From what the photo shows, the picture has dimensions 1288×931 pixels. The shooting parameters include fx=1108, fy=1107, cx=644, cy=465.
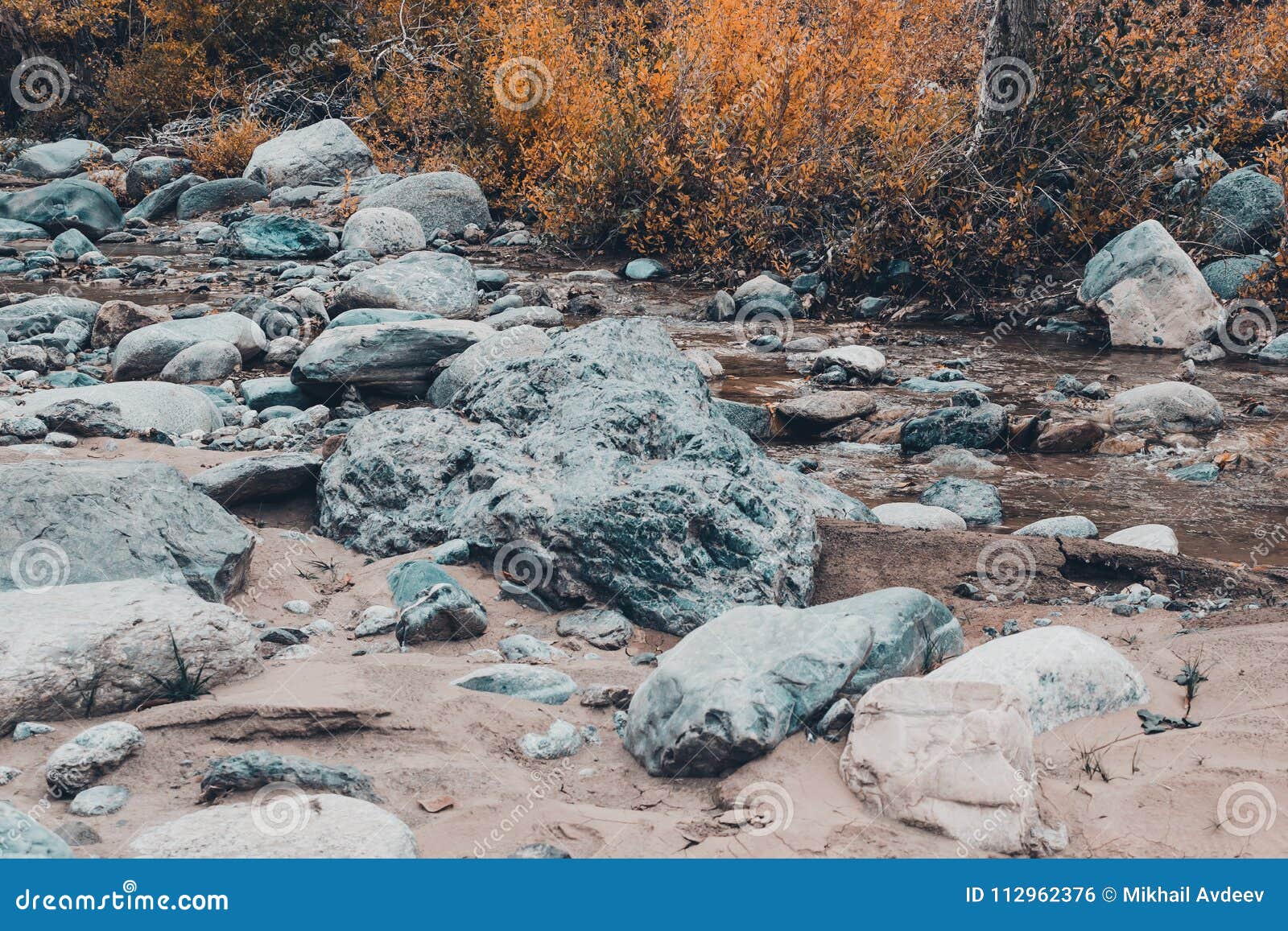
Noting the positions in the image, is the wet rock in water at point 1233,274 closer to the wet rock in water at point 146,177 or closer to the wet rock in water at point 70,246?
the wet rock in water at point 70,246

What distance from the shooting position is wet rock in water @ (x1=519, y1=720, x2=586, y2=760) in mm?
2850

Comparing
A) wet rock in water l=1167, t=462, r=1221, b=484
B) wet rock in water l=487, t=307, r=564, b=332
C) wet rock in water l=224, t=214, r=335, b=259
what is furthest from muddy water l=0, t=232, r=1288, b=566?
wet rock in water l=487, t=307, r=564, b=332

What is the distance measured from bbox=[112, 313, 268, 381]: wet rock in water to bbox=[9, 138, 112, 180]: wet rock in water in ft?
32.1

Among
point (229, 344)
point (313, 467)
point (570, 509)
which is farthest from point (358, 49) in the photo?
point (570, 509)

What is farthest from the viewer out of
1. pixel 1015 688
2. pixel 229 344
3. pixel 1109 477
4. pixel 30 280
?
pixel 30 280

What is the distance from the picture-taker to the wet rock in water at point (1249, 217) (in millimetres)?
9438

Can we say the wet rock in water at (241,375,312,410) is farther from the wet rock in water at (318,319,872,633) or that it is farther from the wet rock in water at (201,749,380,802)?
the wet rock in water at (201,749,380,802)

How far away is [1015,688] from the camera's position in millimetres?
2730

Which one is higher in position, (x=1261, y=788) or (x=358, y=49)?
(x=358, y=49)

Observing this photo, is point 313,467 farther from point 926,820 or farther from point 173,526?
point 926,820

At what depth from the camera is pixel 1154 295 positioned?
8.45 metres

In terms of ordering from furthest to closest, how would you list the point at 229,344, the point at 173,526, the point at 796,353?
the point at 796,353
the point at 229,344
the point at 173,526

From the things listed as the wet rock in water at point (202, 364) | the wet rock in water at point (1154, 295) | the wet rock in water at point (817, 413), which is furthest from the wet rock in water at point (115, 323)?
the wet rock in water at point (1154, 295)

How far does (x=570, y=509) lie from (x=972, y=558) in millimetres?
1578
